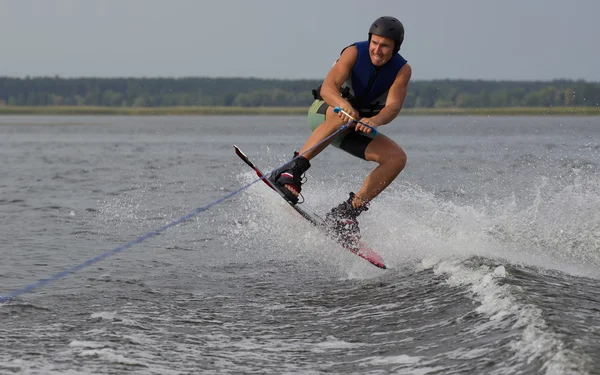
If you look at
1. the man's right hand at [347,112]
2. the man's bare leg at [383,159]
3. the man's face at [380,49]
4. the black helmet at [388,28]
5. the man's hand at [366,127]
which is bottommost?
the man's bare leg at [383,159]

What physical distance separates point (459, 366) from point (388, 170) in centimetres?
354

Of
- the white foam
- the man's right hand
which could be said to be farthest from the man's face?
the white foam

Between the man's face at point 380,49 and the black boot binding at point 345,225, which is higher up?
the man's face at point 380,49

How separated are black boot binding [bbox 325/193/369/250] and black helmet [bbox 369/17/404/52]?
1.61 m

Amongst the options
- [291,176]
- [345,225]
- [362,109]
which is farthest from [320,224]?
[362,109]

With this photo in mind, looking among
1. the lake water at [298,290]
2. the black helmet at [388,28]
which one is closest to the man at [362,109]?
the black helmet at [388,28]

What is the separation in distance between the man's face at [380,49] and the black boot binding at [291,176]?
45.5 inches

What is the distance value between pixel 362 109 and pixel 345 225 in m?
1.10

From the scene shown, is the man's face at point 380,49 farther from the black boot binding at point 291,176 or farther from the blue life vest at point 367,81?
the black boot binding at point 291,176

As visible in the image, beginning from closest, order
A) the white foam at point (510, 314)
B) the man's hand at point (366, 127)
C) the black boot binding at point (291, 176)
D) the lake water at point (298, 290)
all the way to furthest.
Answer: the white foam at point (510, 314), the lake water at point (298, 290), the man's hand at point (366, 127), the black boot binding at point (291, 176)

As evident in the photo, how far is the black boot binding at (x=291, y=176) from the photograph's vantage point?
27.5 feet

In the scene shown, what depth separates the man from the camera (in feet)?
26.0

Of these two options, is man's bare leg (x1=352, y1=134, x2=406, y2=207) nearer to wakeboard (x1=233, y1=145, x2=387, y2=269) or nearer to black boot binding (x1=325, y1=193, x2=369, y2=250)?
black boot binding (x1=325, y1=193, x2=369, y2=250)

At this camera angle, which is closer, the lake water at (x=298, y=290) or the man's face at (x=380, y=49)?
the lake water at (x=298, y=290)
